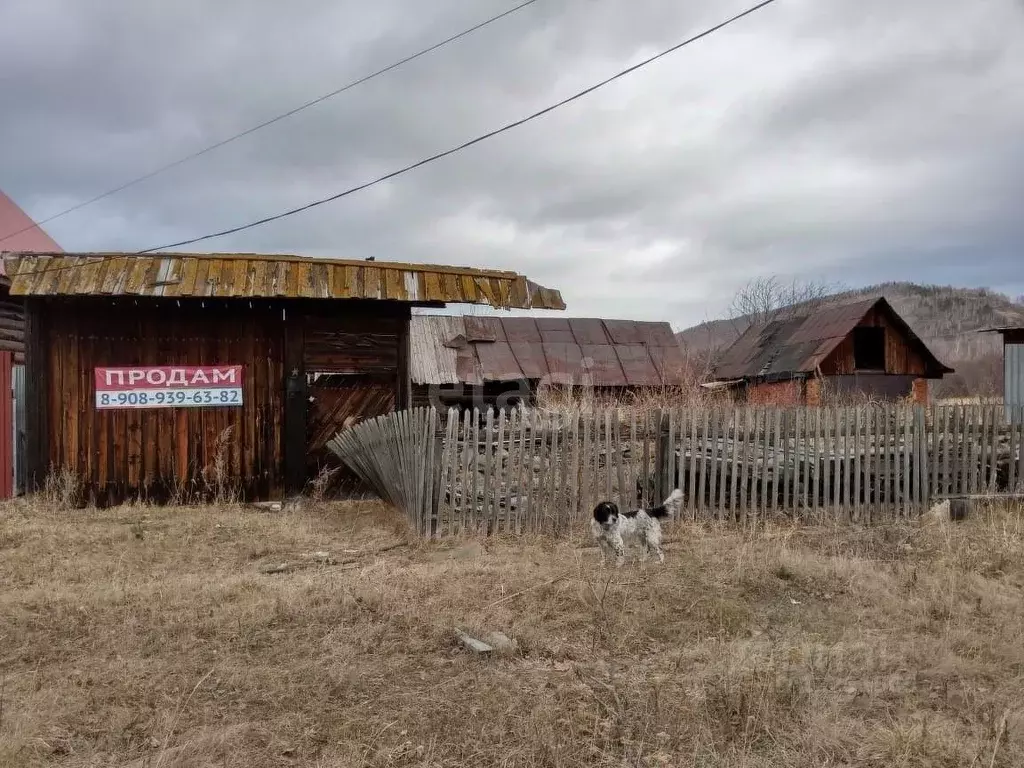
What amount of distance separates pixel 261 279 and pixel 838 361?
64.2 ft

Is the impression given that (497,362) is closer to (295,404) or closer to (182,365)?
(295,404)

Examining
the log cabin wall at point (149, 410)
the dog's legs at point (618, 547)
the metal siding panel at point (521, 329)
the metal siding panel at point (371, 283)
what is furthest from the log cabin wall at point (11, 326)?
the metal siding panel at point (521, 329)

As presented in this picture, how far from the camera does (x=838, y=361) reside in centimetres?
2294

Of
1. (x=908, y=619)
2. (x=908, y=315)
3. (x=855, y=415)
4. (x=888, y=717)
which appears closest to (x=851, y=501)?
(x=855, y=415)

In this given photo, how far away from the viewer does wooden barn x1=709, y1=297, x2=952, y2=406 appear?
22.5 metres

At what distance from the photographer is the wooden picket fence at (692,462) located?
Answer: 24.4 feet

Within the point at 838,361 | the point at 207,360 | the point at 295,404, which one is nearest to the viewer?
the point at 207,360

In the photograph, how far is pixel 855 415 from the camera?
8.30m

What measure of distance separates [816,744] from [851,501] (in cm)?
608

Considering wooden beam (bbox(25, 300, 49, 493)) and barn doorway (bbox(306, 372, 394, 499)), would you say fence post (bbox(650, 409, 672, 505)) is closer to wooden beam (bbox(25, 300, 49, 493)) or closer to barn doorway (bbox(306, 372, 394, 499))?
barn doorway (bbox(306, 372, 394, 499))

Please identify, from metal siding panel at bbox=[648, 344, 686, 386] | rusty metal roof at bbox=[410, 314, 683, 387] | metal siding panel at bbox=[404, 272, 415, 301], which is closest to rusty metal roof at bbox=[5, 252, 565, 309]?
metal siding panel at bbox=[404, 272, 415, 301]

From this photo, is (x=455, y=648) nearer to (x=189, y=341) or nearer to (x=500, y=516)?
(x=500, y=516)

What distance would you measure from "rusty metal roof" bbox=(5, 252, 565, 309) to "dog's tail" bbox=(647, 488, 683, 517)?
4.29 m

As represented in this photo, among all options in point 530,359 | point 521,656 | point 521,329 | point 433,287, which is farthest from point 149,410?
point 521,329
